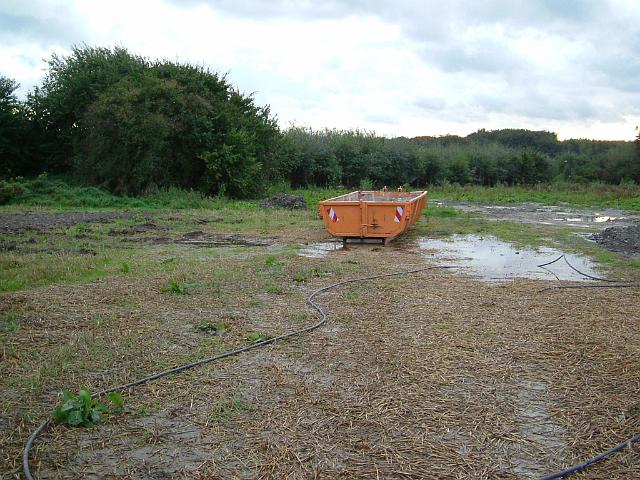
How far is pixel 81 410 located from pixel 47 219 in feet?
45.1

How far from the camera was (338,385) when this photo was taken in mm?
4590

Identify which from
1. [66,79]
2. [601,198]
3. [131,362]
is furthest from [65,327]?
[601,198]

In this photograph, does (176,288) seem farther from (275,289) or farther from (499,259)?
(499,259)

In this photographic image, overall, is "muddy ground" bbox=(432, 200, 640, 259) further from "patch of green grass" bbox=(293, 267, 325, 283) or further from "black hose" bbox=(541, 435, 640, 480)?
"black hose" bbox=(541, 435, 640, 480)

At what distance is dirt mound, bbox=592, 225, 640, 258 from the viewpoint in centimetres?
1235

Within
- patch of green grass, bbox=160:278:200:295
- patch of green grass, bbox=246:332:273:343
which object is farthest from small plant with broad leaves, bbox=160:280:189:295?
patch of green grass, bbox=246:332:273:343

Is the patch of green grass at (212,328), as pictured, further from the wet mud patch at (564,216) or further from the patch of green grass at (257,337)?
the wet mud patch at (564,216)

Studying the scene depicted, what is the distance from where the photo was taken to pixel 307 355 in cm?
529

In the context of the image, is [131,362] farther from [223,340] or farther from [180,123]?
[180,123]

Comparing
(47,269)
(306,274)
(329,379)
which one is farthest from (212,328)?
(47,269)

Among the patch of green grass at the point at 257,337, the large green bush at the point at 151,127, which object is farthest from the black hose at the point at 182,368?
the large green bush at the point at 151,127

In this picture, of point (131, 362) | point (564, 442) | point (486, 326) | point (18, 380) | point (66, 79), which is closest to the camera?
point (564, 442)

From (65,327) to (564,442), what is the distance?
176 inches

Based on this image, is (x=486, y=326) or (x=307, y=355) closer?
(x=307, y=355)
